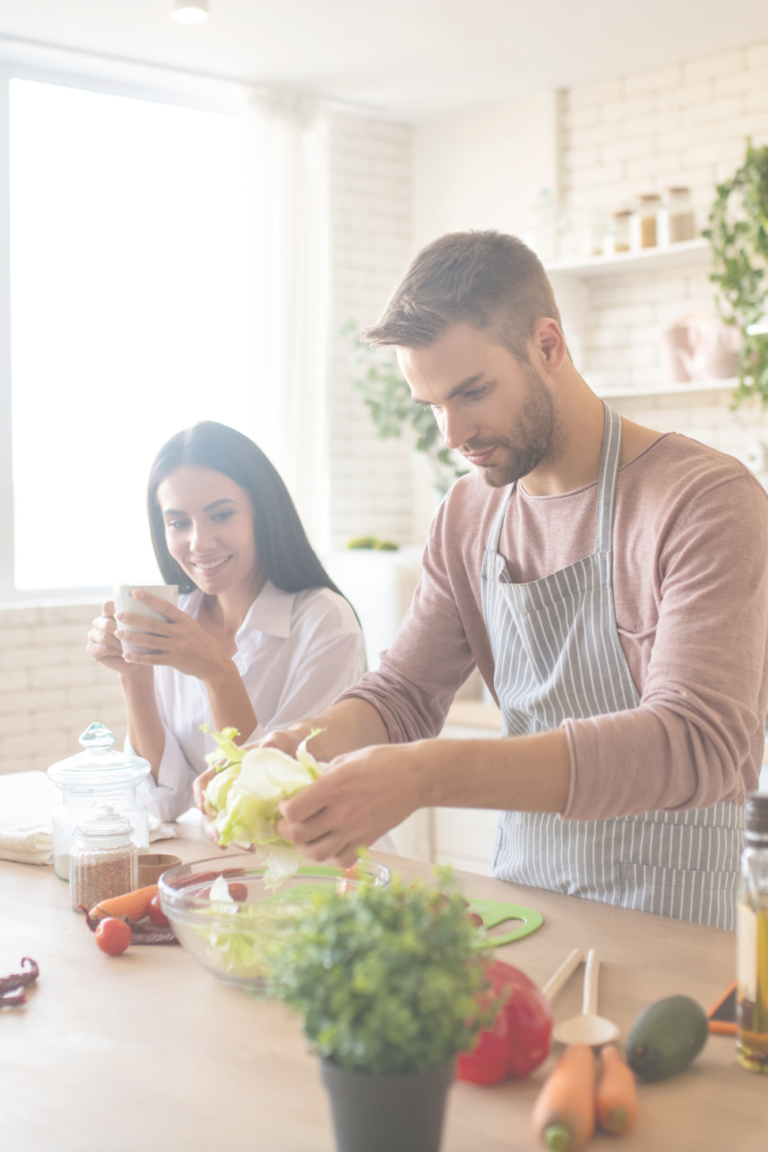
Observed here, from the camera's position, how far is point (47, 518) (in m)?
4.83

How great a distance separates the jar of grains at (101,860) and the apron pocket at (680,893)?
2.44ft

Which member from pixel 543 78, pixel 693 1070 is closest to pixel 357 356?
pixel 543 78

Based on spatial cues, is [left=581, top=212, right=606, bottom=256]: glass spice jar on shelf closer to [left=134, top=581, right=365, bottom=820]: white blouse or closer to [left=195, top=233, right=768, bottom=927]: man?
[left=134, top=581, right=365, bottom=820]: white blouse

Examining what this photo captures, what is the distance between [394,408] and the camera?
17.0ft

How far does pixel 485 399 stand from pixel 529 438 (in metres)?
0.10

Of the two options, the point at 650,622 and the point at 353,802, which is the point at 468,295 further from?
the point at 353,802

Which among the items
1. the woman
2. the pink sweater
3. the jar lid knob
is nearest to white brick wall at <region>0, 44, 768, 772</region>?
the woman

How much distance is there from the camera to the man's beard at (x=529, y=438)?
1803 millimetres

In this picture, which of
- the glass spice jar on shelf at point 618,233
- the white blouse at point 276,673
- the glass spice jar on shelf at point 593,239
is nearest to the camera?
the white blouse at point 276,673

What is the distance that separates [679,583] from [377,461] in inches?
165

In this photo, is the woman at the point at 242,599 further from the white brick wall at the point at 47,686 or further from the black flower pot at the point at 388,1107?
the white brick wall at the point at 47,686

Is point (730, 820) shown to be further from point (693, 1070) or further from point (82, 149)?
point (82, 149)

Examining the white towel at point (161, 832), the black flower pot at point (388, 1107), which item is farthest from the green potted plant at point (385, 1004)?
the white towel at point (161, 832)

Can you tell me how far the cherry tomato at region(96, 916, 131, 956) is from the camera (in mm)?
1533
